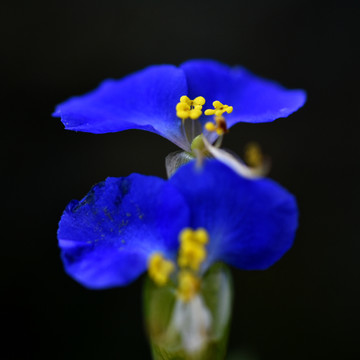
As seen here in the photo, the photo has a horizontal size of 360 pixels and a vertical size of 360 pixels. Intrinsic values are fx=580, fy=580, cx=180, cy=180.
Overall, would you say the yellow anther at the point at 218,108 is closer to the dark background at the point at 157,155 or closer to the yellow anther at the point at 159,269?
the yellow anther at the point at 159,269

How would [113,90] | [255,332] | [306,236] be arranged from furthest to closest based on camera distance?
[306,236] < [255,332] < [113,90]

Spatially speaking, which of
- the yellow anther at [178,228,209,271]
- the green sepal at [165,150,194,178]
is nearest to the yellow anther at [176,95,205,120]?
the green sepal at [165,150,194,178]

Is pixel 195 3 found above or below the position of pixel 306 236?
above

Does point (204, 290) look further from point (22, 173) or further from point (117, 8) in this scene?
point (117, 8)

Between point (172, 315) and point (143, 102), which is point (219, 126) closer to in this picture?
point (143, 102)

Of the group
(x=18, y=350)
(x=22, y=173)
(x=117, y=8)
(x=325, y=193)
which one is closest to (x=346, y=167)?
(x=325, y=193)

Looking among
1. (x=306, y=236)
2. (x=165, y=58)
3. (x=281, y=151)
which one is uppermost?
(x=165, y=58)

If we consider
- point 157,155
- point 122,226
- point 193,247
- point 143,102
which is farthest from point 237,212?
point 157,155
